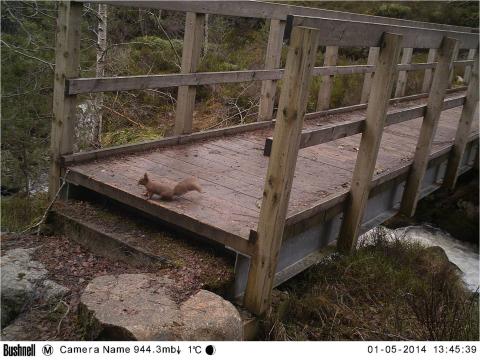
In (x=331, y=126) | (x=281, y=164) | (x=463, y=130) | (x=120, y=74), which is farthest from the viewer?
(x=120, y=74)

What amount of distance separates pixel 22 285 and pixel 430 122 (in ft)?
14.3

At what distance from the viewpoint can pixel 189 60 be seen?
5.52 meters

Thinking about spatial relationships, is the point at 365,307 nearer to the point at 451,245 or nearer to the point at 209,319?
the point at 209,319

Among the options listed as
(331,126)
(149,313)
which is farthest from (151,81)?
(149,313)

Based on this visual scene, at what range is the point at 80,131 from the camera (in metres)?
8.72

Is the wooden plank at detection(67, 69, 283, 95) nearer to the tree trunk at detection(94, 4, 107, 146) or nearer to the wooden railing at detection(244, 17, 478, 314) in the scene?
the wooden railing at detection(244, 17, 478, 314)

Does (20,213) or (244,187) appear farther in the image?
(20,213)

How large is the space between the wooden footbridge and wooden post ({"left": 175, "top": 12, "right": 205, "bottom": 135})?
0.01 m

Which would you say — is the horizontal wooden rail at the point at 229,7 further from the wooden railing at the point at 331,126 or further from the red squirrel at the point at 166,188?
the wooden railing at the point at 331,126

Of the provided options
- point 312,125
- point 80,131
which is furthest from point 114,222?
point 80,131

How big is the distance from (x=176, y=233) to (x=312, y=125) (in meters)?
3.76

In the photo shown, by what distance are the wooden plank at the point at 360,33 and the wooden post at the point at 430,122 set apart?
0.19 meters

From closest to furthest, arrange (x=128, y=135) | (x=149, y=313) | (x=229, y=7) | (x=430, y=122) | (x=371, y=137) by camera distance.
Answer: (x=149, y=313) < (x=371, y=137) < (x=229, y=7) < (x=430, y=122) < (x=128, y=135)
